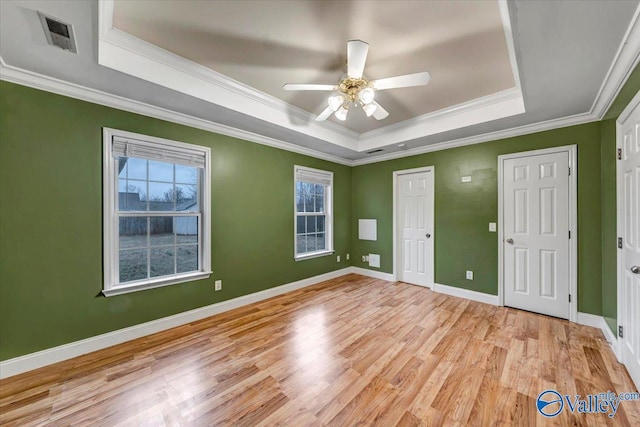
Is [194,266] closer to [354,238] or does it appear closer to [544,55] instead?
[354,238]

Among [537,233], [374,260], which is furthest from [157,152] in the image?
[537,233]

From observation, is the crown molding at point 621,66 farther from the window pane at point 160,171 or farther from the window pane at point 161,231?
the window pane at point 161,231

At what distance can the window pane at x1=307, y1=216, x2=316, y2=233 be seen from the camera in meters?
4.65

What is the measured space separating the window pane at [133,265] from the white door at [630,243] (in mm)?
4325

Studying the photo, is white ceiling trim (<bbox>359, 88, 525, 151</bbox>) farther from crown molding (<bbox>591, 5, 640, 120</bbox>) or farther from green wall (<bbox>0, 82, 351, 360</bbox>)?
green wall (<bbox>0, 82, 351, 360</bbox>)

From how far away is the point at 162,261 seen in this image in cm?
288

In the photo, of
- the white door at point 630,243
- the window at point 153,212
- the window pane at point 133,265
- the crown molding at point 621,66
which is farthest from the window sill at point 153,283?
the crown molding at point 621,66

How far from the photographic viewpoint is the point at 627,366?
6.54 feet

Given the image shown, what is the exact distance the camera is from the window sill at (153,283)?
96.7 inches

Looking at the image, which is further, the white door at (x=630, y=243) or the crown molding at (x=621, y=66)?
the white door at (x=630, y=243)

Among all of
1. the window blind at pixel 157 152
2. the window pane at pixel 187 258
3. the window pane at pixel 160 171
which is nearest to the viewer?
the window blind at pixel 157 152

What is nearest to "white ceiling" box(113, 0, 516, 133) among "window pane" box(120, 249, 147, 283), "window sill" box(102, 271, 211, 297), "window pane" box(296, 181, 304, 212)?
"window pane" box(296, 181, 304, 212)

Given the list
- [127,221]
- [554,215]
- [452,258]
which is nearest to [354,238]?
[452,258]

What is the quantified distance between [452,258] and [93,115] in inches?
191
